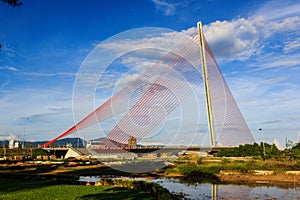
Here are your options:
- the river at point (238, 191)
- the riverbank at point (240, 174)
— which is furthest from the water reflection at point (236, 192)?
the riverbank at point (240, 174)

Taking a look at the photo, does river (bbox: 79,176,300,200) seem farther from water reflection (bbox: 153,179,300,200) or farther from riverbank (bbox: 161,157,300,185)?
riverbank (bbox: 161,157,300,185)

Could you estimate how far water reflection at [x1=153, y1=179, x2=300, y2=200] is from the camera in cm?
1698

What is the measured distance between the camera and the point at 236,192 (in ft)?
60.1

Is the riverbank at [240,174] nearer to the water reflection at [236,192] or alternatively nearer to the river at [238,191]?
the river at [238,191]

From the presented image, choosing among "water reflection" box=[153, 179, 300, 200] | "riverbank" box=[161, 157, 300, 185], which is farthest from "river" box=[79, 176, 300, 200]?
"riverbank" box=[161, 157, 300, 185]

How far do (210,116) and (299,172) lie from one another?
8.32 metres

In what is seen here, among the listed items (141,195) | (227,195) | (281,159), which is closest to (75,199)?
(141,195)

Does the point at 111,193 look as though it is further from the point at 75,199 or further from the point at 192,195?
the point at 192,195

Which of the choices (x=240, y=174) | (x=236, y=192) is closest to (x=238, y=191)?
(x=236, y=192)

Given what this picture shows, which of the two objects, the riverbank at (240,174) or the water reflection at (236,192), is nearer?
the water reflection at (236,192)

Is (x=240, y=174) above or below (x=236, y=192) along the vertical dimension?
above

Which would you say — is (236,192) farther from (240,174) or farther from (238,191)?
(240,174)

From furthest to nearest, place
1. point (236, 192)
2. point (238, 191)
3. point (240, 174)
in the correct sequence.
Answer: point (240, 174)
point (238, 191)
point (236, 192)

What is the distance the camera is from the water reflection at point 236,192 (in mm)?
16984
